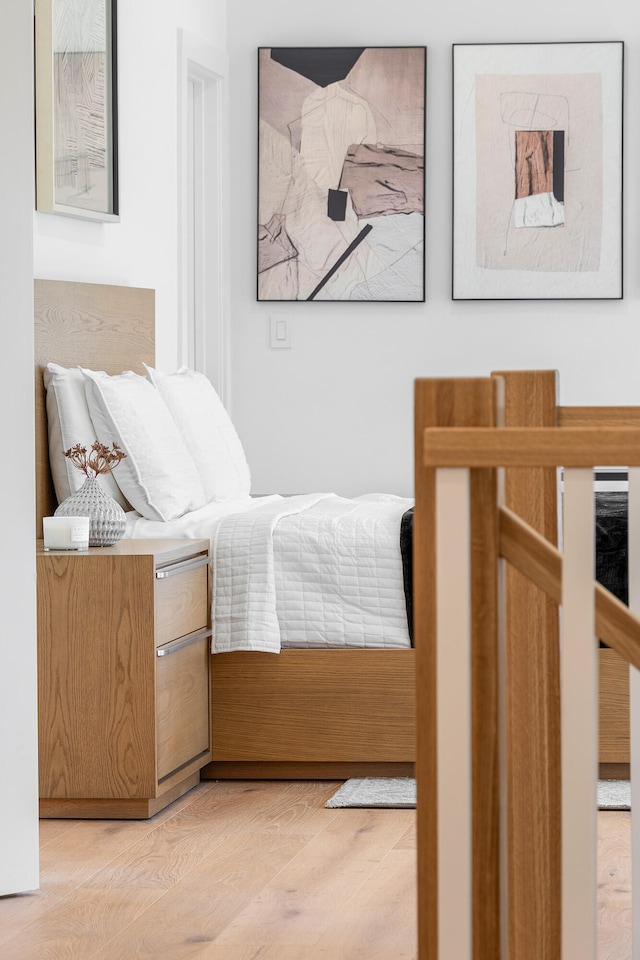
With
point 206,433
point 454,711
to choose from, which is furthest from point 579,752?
point 206,433

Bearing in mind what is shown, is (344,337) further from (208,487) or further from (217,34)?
(208,487)

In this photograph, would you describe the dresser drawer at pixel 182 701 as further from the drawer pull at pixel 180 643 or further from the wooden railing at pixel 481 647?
the wooden railing at pixel 481 647

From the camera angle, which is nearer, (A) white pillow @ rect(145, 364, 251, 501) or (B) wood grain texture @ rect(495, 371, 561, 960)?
(B) wood grain texture @ rect(495, 371, 561, 960)

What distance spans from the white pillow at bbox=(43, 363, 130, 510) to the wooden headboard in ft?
0.09

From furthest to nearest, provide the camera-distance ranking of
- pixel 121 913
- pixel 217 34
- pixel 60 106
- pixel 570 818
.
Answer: pixel 217 34 → pixel 60 106 → pixel 121 913 → pixel 570 818

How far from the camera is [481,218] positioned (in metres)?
4.95

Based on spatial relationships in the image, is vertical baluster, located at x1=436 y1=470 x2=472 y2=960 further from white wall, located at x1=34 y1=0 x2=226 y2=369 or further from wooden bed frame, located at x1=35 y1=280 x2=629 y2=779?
white wall, located at x1=34 y1=0 x2=226 y2=369

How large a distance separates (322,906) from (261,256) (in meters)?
3.21

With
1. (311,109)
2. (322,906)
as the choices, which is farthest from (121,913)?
(311,109)

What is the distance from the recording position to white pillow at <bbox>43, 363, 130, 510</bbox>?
3180 mm

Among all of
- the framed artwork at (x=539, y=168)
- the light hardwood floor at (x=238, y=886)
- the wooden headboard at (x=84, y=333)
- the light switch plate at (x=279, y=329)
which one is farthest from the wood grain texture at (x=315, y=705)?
the framed artwork at (x=539, y=168)

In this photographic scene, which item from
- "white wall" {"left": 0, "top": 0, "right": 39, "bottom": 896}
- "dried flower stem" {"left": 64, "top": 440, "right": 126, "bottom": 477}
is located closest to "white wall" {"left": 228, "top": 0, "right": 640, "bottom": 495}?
"dried flower stem" {"left": 64, "top": 440, "right": 126, "bottom": 477}

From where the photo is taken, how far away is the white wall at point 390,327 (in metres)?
4.96

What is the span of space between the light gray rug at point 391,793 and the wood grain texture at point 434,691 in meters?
1.89
